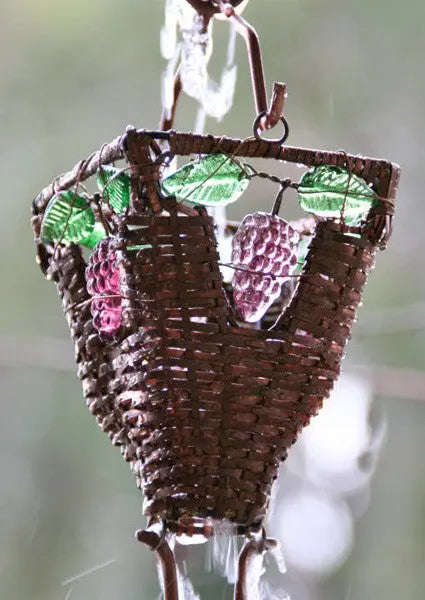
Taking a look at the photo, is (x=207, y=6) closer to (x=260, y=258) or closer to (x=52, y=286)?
(x=260, y=258)

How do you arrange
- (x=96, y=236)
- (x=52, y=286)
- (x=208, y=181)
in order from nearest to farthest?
(x=208, y=181) → (x=96, y=236) → (x=52, y=286)

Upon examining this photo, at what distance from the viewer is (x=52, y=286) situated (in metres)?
1.95

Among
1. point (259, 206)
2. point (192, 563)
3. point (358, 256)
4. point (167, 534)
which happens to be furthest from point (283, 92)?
point (259, 206)

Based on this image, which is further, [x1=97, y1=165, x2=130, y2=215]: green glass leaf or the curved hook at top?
the curved hook at top

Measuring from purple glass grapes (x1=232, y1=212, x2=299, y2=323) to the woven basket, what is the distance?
0.05 feet

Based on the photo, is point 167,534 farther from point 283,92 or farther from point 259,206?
point 259,206

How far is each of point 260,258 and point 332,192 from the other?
0.06 m

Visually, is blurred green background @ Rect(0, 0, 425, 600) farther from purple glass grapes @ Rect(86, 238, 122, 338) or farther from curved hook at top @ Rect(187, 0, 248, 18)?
purple glass grapes @ Rect(86, 238, 122, 338)

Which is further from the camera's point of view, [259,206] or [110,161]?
[259,206]

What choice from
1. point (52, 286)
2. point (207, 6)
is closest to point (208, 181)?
point (207, 6)

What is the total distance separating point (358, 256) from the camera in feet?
2.25

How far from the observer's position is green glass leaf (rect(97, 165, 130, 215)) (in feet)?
2.12

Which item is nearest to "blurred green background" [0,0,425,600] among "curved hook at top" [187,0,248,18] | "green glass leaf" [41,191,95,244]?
"curved hook at top" [187,0,248,18]
